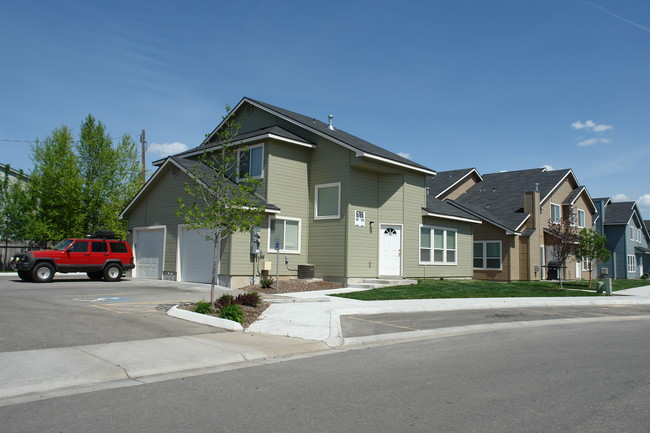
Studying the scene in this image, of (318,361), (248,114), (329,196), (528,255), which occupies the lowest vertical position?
(318,361)

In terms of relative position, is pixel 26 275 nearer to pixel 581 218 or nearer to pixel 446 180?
pixel 446 180

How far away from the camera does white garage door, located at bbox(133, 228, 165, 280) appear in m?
23.2

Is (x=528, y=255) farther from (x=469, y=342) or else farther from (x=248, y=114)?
(x=469, y=342)

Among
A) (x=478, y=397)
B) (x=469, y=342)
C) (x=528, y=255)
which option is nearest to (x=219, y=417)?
(x=478, y=397)

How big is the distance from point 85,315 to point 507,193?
30.4 meters

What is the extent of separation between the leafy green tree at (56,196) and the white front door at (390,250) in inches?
774

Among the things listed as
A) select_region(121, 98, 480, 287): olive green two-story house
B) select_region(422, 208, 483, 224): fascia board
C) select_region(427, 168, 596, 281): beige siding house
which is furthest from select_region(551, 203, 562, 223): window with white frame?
select_region(121, 98, 480, 287): olive green two-story house

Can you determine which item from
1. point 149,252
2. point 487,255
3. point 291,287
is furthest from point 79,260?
point 487,255

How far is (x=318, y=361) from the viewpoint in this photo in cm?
872

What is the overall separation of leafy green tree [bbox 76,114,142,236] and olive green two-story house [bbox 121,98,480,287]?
10.0m

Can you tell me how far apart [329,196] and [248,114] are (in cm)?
663

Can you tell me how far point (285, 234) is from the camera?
2200 centimetres

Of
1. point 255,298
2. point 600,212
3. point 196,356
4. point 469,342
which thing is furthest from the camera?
point 600,212

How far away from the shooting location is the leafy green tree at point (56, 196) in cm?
3141
